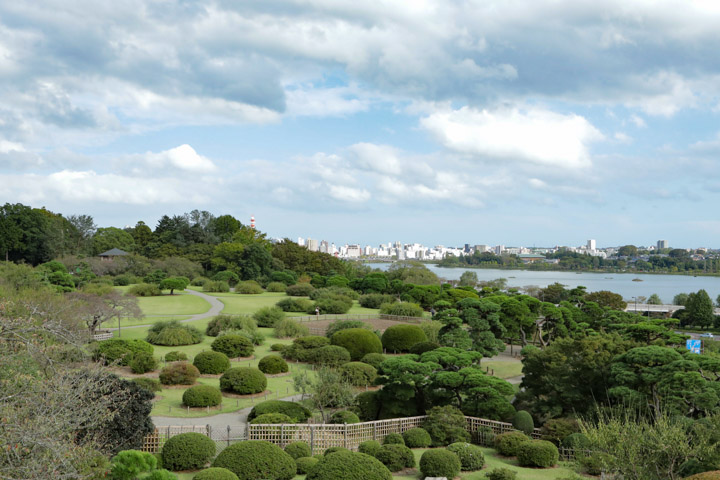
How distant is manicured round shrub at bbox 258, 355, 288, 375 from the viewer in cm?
2570

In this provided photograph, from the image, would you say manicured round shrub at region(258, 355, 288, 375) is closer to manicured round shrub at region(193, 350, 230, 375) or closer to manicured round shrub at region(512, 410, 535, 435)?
manicured round shrub at region(193, 350, 230, 375)

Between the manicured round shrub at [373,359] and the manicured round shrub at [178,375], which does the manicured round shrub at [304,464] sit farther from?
the manicured round shrub at [373,359]

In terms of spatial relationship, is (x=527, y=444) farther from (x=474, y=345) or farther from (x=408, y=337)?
(x=408, y=337)

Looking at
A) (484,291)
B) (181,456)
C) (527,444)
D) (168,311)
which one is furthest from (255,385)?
(484,291)

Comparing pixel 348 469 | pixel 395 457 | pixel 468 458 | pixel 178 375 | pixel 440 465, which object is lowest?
pixel 178 375

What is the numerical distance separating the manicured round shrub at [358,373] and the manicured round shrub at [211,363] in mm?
5756

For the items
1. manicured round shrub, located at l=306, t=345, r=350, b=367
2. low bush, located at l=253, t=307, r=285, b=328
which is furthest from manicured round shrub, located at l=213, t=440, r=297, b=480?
low bush, located at l=253, t=307, r=285, b=328

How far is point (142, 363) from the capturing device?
24.4 metres

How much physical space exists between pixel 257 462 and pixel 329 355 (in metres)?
15.1

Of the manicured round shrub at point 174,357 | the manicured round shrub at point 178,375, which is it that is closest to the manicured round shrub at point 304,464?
the manicured round shrub at point 178,375

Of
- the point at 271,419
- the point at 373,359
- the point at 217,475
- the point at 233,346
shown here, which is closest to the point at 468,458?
the point at 271,419

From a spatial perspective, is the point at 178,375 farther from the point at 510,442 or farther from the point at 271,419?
the point at 510,442

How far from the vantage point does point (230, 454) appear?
12680mm

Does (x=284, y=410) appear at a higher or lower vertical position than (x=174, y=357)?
higher
